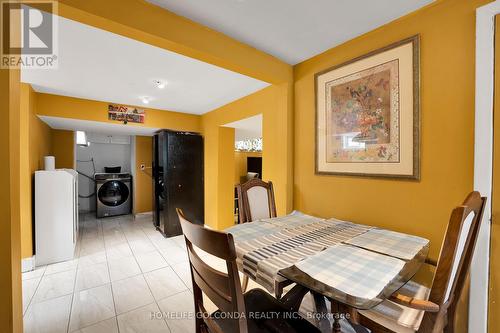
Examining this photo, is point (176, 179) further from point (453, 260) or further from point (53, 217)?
point (453, 260)

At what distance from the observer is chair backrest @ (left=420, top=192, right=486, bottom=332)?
30.2 inches

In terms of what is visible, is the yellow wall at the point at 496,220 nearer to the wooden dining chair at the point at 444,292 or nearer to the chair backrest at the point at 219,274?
the wooden dining chair at the point at 444,292

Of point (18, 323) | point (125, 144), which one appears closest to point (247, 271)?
point (18, 323)

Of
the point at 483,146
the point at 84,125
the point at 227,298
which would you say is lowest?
the point at 227,298

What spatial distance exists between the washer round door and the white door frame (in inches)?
239

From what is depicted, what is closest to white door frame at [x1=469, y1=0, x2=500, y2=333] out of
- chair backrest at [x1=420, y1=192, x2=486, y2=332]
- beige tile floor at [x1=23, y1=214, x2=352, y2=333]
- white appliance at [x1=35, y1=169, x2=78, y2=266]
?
chair backrest at [x1=420, y1=192, x2=486, y2=332]

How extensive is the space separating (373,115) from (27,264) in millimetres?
4148

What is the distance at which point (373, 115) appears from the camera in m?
1.67

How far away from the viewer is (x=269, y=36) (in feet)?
5.82

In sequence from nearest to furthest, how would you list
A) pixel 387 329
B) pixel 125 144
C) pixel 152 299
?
pixel 387 329, pixel 152 299, pixel 125 144

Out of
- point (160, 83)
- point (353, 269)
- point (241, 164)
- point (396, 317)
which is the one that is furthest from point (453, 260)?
point (241, 164)

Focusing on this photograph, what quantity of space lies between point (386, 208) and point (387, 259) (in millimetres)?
695

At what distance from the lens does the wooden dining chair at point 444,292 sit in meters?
0.77

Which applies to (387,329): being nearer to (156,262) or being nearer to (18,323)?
(18,323)
